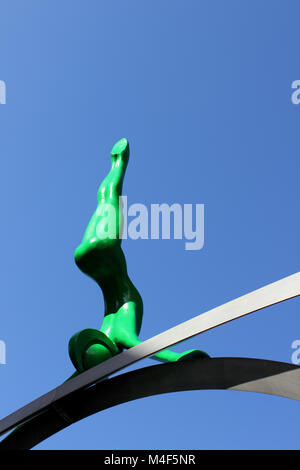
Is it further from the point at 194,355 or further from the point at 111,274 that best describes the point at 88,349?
the point at 111,274

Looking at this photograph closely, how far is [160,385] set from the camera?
8.93m

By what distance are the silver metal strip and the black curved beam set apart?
0.18 m

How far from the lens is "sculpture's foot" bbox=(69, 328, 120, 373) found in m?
9.56

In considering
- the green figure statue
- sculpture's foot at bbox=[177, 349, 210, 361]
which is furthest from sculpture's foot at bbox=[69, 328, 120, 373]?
sculpture's foot at bbox=[177, 349, 210, 361]

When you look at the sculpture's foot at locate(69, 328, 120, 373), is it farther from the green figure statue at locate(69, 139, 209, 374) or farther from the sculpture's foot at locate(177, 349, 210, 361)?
the sculpture's foot at locate(177, 349, 210, 361)

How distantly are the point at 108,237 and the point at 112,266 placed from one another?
495 mm

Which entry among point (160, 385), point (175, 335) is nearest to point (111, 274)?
point (160, 385)

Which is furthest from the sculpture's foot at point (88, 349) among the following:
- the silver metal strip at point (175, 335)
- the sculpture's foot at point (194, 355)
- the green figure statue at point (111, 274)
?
the sculpture's foot at point (194, 355)

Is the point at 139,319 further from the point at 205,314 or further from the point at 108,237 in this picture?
the point at 205,314

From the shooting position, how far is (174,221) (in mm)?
12977

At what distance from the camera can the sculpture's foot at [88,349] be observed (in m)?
9.56

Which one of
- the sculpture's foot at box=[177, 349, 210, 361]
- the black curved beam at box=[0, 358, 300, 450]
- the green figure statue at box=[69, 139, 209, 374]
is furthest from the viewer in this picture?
the green figure statue at box=[69, 139, 209, 374]

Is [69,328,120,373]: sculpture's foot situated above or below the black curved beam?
above
